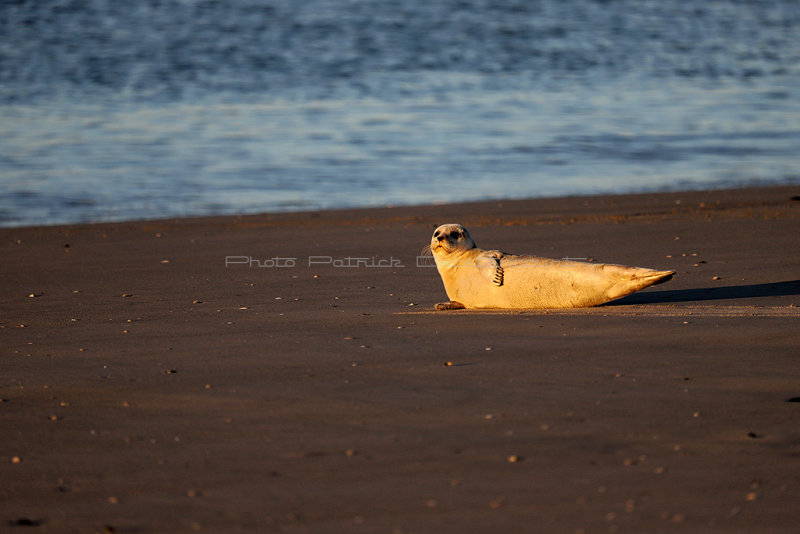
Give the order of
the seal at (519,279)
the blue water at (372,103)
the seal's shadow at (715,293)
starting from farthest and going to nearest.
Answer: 1. the blue water at (372,103)
2. the seal's shadow at (715,293)
3. the seal at (519,279)

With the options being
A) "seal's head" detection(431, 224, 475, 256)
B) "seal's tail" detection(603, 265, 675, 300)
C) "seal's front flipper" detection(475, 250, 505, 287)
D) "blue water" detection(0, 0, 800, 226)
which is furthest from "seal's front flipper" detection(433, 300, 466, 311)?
"blue water" detection(0, 0, 800, 226)

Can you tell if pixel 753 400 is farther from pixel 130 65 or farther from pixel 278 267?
pixel 130 65

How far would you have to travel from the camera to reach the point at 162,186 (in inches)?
521

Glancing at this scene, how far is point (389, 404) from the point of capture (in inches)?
170

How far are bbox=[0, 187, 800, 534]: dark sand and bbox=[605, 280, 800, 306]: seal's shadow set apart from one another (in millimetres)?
28

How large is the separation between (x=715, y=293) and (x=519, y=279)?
1.27m

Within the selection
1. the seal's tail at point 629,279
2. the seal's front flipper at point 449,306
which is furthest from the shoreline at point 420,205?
the seal's tail at point 629,279

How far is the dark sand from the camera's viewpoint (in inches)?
131

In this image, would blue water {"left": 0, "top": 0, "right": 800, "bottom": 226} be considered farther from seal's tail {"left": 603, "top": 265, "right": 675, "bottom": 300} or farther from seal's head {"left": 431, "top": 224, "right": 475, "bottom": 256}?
seal's tail {"left": 603, "top": 265, "right": 675, "bottom": 300}

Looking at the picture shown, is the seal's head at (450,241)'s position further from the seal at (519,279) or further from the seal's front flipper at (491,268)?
the seal's front flipper at (491,268)

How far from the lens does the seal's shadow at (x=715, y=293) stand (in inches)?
248

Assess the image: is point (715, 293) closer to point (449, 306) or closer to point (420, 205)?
point (449, 306)

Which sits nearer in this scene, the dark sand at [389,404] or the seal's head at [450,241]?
the dark sand at [389,404]

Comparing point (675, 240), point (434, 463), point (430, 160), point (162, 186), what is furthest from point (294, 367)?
point (430, 160)
